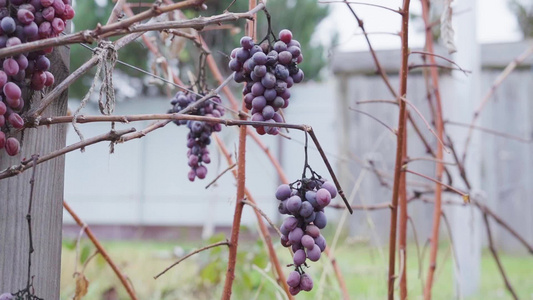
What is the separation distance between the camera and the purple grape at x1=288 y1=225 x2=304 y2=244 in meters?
0.55

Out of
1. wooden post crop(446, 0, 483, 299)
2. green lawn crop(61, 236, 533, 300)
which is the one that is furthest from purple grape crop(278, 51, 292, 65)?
wooden post crop(446, 0, 483, 299)

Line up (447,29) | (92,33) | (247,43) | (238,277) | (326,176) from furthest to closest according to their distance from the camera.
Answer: (326,176) < (238,277) < (447,29) < (247,43) < (92,33)

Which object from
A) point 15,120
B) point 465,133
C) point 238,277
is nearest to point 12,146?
point 15,120

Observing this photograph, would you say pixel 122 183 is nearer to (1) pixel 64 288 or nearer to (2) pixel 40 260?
(1) pixel 64 288

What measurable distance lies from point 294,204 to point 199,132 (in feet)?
0.98

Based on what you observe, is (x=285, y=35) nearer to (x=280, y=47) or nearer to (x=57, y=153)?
(x=280, y=47)

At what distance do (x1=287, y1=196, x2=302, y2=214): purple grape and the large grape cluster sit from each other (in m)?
0.29

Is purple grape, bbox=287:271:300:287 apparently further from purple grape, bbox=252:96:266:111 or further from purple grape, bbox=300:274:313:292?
purple grape, bbox=252:96:266:111

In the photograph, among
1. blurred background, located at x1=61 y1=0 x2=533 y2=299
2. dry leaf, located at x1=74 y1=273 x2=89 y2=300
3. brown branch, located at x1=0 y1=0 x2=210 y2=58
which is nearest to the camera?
brown branch, located at x1=0 y1=0 x2=210 y2=58

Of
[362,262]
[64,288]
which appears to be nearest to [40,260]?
[64,288]

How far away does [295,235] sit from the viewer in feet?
1.81

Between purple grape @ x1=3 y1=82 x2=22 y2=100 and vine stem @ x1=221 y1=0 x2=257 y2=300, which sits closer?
purple grape @ x1=3 y1=82 x2=22 y2=100

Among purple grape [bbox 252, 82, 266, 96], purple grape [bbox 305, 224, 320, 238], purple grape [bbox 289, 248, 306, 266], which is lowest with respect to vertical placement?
purple grape [bbox 289, 248, 306, 266]

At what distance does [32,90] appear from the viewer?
638 millimetres
